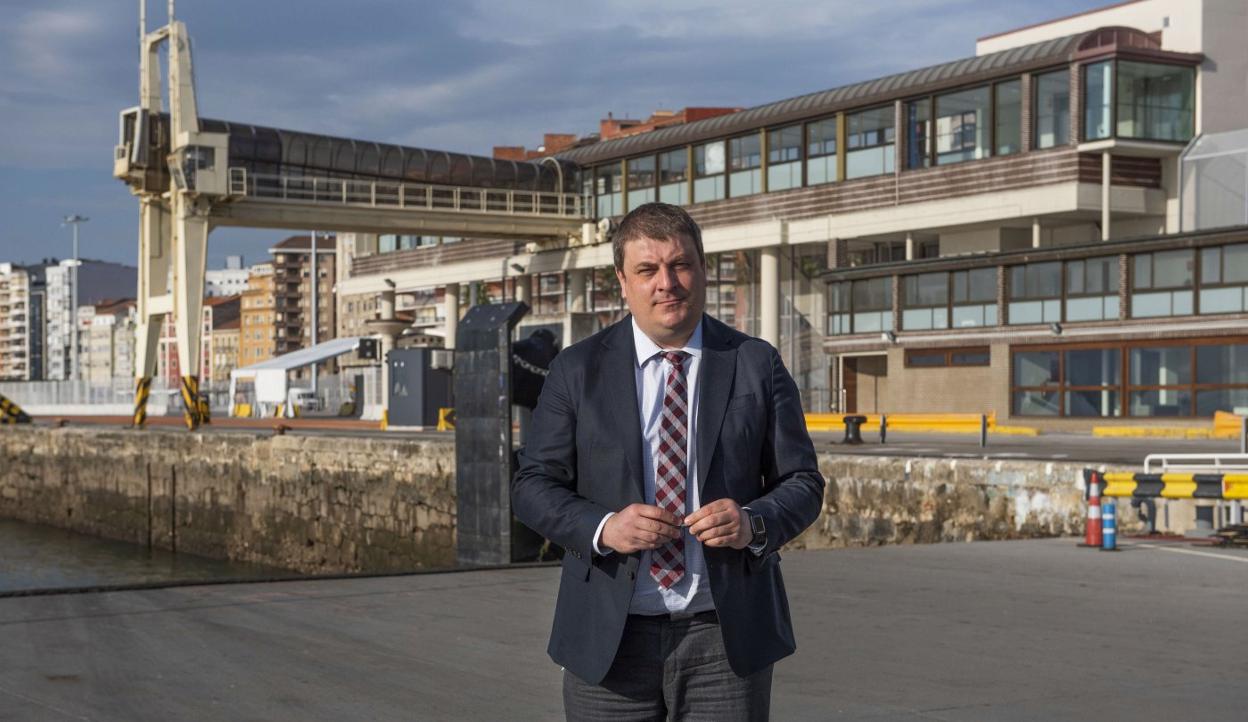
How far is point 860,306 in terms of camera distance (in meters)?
46.8

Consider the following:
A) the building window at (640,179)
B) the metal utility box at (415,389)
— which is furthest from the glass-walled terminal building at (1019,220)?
the metal utility box at (415,389)

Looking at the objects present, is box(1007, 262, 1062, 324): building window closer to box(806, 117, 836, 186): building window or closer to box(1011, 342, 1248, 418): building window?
box(1011, 342, 1248, 418): building window

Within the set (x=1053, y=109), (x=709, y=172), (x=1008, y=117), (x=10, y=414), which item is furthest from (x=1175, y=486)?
(x=10, y=414)

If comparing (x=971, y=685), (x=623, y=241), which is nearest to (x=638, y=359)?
(x=623, y=241)

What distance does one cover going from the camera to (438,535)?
2964 cm

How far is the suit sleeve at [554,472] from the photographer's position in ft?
12.7

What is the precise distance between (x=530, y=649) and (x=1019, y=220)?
123ft

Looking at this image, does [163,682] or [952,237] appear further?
[952,237]

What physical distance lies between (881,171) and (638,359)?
1747 inches

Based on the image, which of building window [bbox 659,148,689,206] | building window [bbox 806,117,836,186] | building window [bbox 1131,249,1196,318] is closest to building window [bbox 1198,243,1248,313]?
building window [bbox 1131,249,1196,318]

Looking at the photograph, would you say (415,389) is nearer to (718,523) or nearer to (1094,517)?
(1094,517)

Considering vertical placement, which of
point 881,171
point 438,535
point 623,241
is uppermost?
point 881,171

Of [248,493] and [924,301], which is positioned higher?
[924,301]

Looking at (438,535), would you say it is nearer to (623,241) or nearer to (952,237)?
(952,237)
